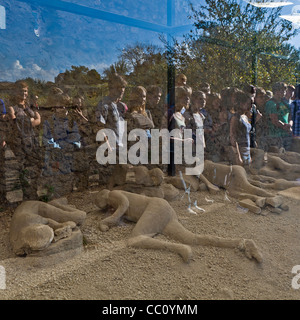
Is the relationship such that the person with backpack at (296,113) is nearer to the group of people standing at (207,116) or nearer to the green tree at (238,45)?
the group of people standing at (207,116)

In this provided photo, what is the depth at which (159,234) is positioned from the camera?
6.63 ft

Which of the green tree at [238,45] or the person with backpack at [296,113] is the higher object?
the green tree at [238,45]

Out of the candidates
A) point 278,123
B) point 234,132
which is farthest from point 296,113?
point 234,132

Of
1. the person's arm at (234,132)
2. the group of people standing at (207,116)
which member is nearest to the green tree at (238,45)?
the group of people standing at (207,116)

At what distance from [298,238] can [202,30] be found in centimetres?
181

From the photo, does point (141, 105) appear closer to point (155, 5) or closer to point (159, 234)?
point (155, 5)

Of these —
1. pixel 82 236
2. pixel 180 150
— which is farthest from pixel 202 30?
pixel 82 236

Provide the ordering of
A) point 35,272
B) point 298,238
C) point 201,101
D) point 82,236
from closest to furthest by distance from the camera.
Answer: point 35,272 < point 82,236 < point 298,238 < point 201,101

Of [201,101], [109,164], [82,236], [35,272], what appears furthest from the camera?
[201,101]

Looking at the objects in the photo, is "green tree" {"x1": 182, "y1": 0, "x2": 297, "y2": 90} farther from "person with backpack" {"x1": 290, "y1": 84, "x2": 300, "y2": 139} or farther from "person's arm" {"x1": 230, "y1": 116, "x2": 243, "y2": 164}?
"person's arm" {"x1": 230, "y1": 116, "x2": 243, "y2": 164}

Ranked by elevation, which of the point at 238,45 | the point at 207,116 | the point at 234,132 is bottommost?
the point at 234,132

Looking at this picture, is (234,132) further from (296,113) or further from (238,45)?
(238,45)

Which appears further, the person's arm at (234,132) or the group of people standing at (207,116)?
the person's arm at (234,132)
